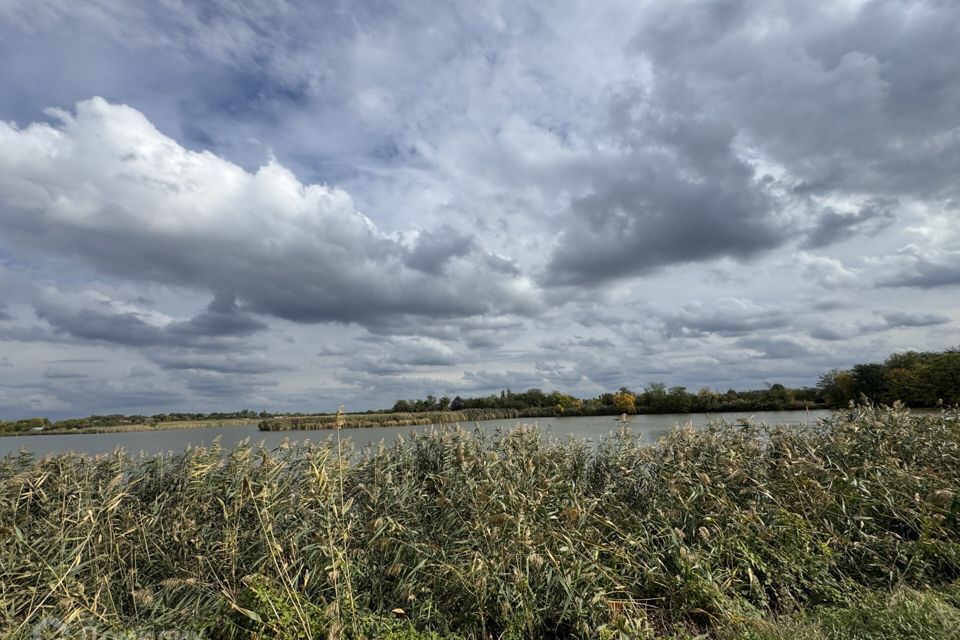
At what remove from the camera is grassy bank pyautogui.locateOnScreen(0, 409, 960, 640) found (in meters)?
3.93

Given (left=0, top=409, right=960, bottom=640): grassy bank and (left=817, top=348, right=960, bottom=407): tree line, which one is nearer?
(left=0, top=409, right=960, bottom=640): grassy bank

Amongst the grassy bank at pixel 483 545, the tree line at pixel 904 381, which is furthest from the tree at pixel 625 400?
the grassy bank at pixel 483 545

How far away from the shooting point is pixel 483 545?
15.3ft

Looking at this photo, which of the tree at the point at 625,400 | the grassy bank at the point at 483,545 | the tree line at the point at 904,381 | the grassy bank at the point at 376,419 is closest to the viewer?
the grassy bank at the point at 483,545

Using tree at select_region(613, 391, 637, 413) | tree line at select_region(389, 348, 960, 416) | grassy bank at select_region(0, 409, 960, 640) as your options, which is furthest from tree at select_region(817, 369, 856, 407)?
grassy bank at select_region(0, 409, 960, 640)

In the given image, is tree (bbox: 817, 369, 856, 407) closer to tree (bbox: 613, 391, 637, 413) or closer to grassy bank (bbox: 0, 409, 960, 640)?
tree (bbox: 613, 391, 637, 413)

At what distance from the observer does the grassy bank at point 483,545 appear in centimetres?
393

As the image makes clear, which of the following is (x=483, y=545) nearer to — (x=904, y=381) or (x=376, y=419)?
(x=376, y=419)

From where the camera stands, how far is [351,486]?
6.07 metres

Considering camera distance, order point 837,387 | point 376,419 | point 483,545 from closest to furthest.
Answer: point 483,545 < point 376,419 < point 837,387

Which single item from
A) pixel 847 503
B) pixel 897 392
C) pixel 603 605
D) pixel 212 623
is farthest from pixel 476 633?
pixel 897 392

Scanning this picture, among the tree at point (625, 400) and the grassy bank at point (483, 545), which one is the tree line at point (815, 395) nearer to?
the tree at point (625, 400)

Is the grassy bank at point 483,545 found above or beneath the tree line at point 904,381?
beneath

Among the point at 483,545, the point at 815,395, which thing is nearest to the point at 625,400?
the point at 815,395
